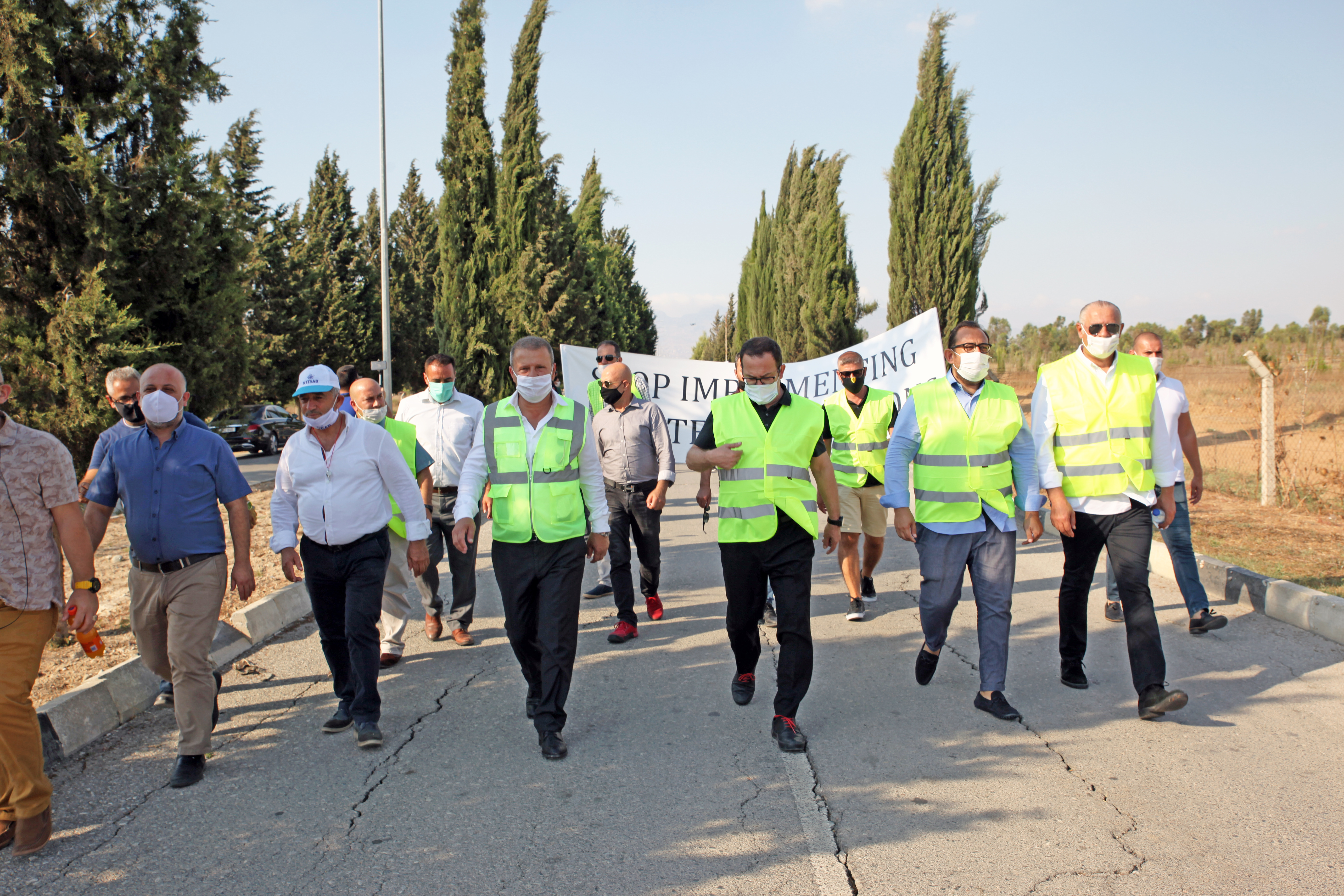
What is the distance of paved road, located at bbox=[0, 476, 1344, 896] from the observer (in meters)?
3.27

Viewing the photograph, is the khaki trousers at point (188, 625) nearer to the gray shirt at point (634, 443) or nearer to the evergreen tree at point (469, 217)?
the gray shirt at point (634, 443)

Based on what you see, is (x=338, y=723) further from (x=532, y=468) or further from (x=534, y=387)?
(x=534, y=387)

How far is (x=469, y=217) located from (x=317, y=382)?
69.8 ft

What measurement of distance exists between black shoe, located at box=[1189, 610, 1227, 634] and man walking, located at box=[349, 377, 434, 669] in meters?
5.42

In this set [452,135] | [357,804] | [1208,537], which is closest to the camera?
[357,804]

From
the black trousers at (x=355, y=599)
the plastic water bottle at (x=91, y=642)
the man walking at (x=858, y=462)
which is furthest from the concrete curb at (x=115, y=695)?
the man walking at (x=858, y=462)

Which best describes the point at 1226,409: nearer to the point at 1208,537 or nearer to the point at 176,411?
the point at 1208,537

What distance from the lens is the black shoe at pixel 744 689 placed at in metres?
5.03

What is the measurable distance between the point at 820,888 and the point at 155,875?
7.99 ft

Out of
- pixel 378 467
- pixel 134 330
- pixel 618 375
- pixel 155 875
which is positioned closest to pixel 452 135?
pixel 134 330

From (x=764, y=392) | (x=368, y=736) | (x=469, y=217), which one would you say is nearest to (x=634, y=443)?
(x=764, y=392)

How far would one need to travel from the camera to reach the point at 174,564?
4289 millimetres

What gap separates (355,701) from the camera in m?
4.62

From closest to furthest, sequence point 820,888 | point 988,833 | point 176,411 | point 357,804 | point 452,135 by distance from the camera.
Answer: point 820,888
point 988,833
point 357,804
point 176,411
point 452,135
